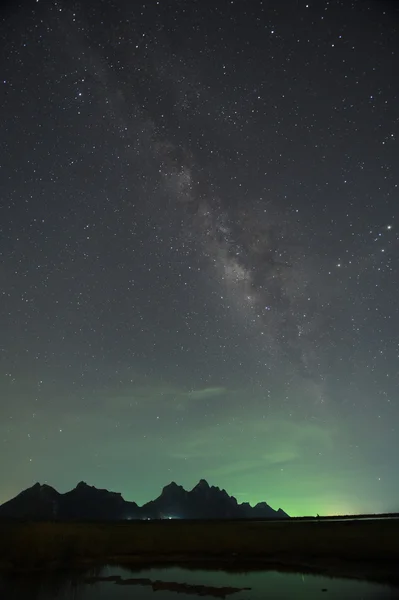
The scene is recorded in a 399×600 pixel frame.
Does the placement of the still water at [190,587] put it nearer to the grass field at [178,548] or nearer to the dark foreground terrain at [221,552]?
the dark foreground terrain at [221,552]

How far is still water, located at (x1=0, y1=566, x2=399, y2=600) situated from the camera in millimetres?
18125

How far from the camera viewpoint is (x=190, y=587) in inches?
821

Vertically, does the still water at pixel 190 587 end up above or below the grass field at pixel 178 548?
below

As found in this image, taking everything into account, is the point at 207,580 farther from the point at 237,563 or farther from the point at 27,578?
the point at 27,578

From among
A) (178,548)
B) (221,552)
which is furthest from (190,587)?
(178,548)

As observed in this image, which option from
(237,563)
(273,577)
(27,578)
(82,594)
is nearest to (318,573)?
(273,577)

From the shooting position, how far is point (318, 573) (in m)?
23.3

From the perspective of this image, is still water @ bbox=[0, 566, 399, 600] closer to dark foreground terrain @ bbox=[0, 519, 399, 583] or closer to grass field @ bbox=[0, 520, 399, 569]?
dark foreground terrain @ bbox=[0, 519, 399, 583]

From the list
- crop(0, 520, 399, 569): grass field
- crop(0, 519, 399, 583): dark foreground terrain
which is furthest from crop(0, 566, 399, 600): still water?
crop(0, 520, 399, 569): grass field

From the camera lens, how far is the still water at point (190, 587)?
1812 centimetres

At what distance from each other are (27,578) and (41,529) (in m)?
8.58

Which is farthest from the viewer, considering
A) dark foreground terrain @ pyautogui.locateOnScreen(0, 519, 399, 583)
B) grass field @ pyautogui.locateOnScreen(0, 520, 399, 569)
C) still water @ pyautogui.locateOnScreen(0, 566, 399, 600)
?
grass field @ pyautogui.locateOnScreen(0, 520, 399, 569)

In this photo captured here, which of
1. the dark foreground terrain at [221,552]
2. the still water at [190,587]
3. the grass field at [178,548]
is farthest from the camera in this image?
the grass field at [178,548]

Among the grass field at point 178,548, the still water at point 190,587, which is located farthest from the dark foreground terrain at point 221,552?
the still water at point 190,587
